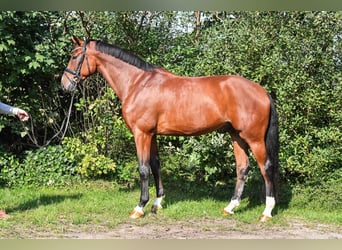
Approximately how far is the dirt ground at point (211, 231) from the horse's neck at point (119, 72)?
1706mm

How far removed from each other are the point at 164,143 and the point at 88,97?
5.18ft

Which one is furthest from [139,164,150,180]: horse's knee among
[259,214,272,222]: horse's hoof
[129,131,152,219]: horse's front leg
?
[259,214,272,222]: horse's hoof

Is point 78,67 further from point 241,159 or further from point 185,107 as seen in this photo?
point 241,159

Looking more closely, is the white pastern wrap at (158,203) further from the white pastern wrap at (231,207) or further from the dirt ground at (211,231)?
the white pastern wrap at (231,207)

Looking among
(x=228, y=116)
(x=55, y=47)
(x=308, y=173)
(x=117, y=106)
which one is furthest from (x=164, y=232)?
(x=55, y=47)

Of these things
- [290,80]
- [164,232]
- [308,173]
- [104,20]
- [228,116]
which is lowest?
[164,232]

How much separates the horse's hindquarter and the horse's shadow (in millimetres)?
1733

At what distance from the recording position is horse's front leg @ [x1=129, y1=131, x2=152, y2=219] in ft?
17.1

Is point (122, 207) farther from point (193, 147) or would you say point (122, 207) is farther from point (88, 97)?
point (88, 97)

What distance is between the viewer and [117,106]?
24.8 ft

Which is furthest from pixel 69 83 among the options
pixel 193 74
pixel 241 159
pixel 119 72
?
pixel 241 159

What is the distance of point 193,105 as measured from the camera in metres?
5.20

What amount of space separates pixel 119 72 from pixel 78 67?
537 millimetres

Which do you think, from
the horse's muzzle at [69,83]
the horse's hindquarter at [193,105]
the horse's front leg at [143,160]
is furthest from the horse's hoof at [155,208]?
the horse's muzzle at [69,83]
